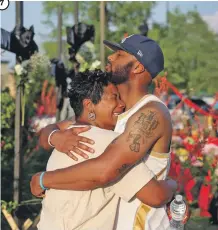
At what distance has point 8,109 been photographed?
939 centimetres

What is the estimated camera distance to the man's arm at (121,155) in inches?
110

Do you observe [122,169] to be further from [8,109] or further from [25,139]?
[25,139]

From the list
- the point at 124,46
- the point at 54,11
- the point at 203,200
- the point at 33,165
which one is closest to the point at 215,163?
the point at 203,200

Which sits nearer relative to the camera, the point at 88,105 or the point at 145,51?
the point at 88,105

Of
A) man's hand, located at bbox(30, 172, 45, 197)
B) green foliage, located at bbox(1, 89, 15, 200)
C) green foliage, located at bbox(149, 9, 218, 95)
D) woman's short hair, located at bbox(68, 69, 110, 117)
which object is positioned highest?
woman's short hair, located at bbox(68, 69, 110, 117)

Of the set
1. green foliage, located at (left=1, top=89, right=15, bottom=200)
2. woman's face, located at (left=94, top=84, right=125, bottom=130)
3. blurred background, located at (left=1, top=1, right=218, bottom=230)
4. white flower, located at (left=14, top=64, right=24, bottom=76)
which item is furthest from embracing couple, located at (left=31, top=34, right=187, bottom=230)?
green foliage, located at (left=1, top=89, right=15, bottom=200)

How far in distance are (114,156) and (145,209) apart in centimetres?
38

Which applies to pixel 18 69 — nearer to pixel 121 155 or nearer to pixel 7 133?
pixel 7 133

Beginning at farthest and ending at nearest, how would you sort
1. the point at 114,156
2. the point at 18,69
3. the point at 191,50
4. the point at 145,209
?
the point at 191,50 → the point at 18,69 → the point at 145,209 → the point at 114,156

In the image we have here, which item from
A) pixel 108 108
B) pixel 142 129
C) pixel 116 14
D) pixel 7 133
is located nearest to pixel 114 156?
pixel 142 129

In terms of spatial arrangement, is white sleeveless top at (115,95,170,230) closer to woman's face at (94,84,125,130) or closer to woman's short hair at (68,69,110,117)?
woman's face at (94,84,125,130)

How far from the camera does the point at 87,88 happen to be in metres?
3.06

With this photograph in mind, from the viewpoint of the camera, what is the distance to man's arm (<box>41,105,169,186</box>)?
9.18ft

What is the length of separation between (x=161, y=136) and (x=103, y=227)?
0.50 m
